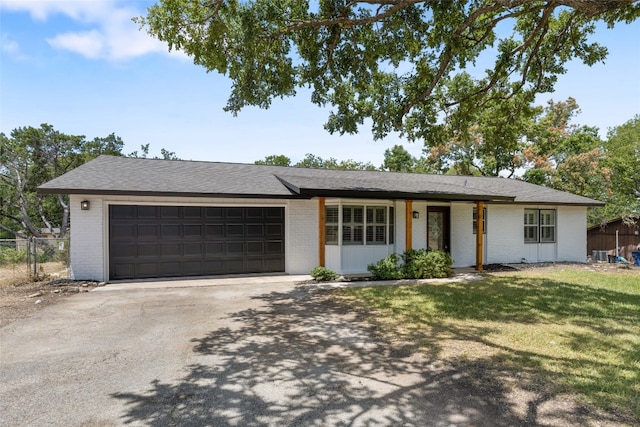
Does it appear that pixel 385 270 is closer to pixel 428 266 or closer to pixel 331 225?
pixel 428 266

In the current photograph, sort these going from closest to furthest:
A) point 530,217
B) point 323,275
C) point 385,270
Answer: point 323,275 < point 385,270 < point 530,217

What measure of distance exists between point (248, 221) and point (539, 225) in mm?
12291

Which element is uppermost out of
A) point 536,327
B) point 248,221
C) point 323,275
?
point 248,221

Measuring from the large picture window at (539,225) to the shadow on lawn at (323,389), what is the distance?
1216 cm

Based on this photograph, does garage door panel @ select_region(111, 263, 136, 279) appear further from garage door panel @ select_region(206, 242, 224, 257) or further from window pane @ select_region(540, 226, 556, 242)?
window pane @ select_region(540, 226, 556, 242)

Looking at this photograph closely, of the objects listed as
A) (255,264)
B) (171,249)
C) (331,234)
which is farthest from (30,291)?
(331,234)

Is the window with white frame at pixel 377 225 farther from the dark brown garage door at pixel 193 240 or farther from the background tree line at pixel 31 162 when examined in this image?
the background tree line at pixel 31 162

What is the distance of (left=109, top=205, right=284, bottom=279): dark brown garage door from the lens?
33.7 feet

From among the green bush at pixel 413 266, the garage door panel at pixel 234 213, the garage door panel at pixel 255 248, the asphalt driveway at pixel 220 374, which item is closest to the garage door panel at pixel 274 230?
the garage door panel at pixel 255 248

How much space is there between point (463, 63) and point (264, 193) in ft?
23.2

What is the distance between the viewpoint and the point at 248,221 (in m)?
11.4

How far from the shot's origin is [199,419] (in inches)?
123

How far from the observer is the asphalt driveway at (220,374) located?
3.21m

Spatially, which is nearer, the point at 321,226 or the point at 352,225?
the point at 321,226
